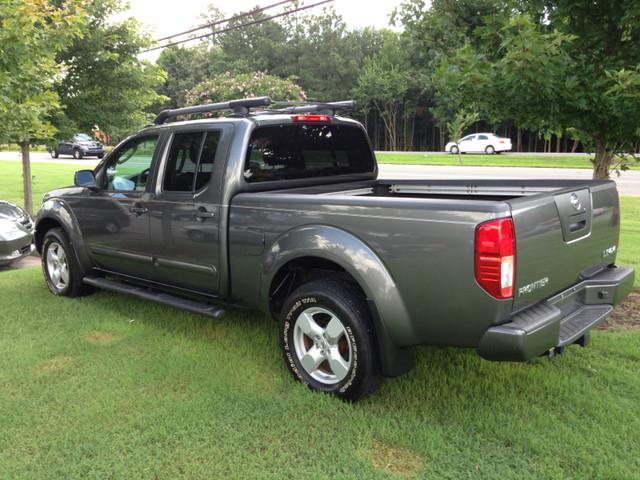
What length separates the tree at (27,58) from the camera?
20.7 feet

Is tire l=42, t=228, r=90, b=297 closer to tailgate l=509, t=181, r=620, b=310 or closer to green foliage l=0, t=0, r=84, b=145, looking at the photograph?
green foliage l=0, t=0, r=84, b=145

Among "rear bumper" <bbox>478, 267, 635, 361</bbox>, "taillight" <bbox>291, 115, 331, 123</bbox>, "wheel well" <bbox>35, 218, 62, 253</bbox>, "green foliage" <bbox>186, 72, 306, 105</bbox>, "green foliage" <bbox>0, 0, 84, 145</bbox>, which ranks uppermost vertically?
"green foliage" <bbox>186, 72, 306, 105</bbox>

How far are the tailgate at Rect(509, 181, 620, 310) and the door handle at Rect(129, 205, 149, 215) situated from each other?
3.05 m

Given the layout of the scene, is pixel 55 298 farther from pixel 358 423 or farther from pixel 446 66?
pixel 446 66

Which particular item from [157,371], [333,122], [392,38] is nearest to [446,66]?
[333,122]

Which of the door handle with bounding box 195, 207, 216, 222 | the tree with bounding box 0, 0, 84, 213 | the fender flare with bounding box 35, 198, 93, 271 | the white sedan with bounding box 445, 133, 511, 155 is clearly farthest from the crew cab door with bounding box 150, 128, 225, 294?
the white sedan with bounding box 445, 133, 511, 155

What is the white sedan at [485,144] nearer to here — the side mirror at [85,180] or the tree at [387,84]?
the tree at [387,84]

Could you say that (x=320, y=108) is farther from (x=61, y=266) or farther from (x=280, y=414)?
(x=61, y=266)

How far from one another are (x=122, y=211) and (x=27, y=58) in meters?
3.15

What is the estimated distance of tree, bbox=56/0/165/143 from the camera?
9.64 meters

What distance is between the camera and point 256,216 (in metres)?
3.93

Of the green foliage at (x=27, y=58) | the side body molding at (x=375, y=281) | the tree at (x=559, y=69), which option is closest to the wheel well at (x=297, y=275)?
the side body molding at (x=375, y=281)

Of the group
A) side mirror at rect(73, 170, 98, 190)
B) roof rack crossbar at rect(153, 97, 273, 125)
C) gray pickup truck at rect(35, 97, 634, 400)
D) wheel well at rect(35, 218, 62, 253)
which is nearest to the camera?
gray pickup truck at rect(35, 97, 634, 400)

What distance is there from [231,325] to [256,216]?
56.8 inches
